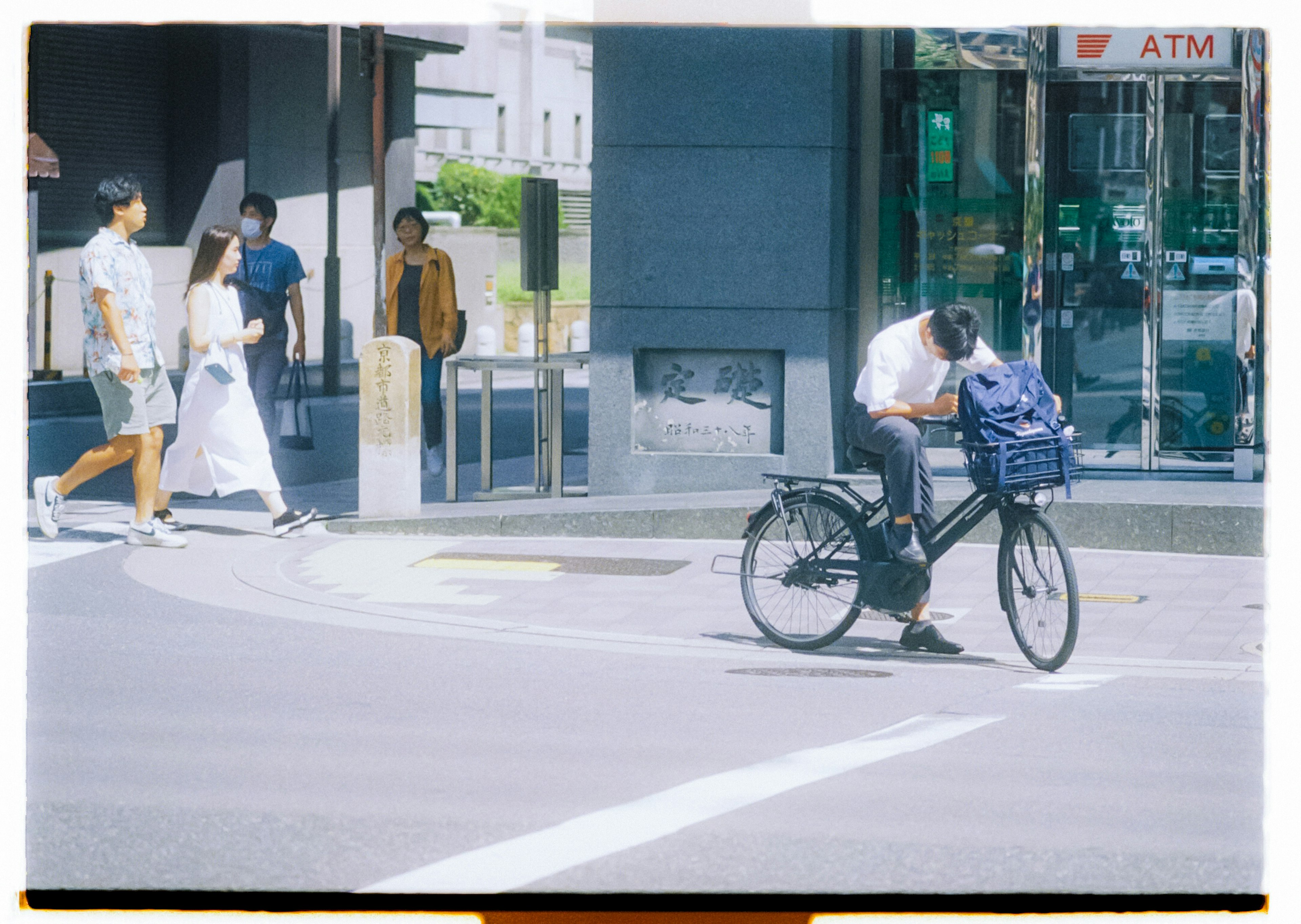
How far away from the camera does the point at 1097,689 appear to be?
7.49 m

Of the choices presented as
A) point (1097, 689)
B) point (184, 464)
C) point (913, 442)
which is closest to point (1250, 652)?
point (1097, 689)

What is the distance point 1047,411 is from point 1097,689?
3.71 feet

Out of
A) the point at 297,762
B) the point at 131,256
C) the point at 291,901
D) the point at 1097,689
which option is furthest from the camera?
the point at 131,256

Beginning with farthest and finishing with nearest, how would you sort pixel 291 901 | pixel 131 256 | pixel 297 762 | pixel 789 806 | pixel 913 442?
1. pixel 131 256
2. pixel 913 442
3. pixel 297 762
4. pixel 789 806
5. pixel 291 901

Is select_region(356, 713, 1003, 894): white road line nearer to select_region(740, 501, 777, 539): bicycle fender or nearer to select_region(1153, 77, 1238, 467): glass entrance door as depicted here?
select_region(740, 501, 777, 539): bicycle fender

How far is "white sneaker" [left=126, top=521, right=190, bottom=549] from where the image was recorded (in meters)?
10.9

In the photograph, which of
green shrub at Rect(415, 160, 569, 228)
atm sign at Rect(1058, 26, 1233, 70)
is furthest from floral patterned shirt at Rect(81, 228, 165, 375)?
green shrub at Rect(415, 160, 569, 228)

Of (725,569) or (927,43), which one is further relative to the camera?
(927,43)

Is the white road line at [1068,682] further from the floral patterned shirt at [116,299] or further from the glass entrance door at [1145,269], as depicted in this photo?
the glass entrance door at [1145,269]

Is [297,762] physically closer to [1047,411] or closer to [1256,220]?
[1047,411]

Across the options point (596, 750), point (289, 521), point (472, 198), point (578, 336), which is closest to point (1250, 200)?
point (289, 521)

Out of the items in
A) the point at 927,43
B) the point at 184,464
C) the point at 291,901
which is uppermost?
the point at 927,43

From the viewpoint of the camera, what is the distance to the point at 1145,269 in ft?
41.9

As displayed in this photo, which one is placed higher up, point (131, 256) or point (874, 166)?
point (874, 166)
